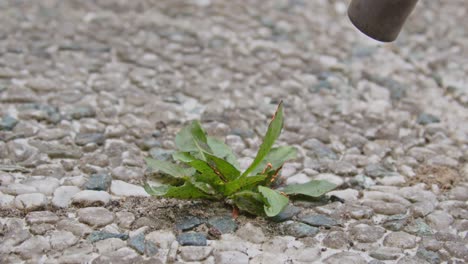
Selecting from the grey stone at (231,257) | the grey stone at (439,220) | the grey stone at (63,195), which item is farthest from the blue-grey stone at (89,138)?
the grey stone at (439,220)

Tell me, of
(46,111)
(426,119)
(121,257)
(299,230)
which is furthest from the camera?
(426,119)

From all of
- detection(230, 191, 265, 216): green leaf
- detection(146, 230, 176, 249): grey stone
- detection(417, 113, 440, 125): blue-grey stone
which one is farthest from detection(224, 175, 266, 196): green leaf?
detection(417, 113, 440, 125): blue-grey stone

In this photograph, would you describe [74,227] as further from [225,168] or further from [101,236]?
[225,168]

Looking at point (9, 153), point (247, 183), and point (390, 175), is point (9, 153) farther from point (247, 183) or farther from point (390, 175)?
point (390, 175)

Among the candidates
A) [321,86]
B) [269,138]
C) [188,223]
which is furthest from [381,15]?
[321,86]

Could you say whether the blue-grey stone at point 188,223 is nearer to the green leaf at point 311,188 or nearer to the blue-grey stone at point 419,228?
the green leaf at point 311,188

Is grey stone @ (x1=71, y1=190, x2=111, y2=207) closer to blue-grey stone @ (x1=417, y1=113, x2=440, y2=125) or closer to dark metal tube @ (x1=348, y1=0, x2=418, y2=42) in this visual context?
dark metal tube @ (x1=348, y1=0, x2=418, y2=42)
